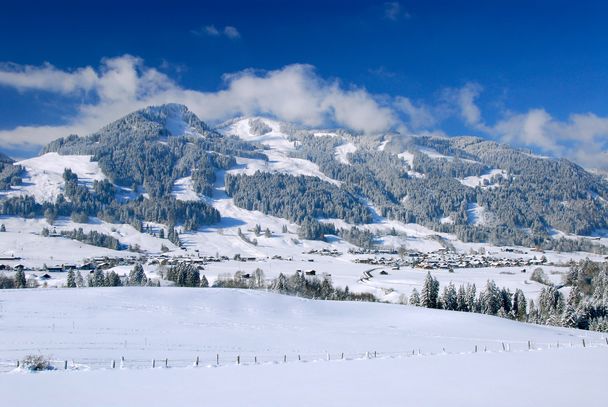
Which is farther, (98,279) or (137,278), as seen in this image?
(137,278)

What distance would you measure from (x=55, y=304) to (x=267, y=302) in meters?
26.0

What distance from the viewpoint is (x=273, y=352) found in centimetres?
3762

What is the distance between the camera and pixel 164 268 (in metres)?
121

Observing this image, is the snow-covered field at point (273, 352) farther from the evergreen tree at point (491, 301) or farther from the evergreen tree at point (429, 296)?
the evergreen tree at point (491, 301)

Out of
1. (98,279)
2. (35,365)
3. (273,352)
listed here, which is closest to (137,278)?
(98,279)

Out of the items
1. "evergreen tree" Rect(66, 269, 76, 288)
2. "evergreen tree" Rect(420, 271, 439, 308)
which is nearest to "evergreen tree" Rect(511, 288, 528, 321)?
"evergreen tree" Rect(420, 271, 439, 308)

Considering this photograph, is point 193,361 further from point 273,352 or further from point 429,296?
point 429,296

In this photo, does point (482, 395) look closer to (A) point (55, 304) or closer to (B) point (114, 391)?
(B) point (114, 391)

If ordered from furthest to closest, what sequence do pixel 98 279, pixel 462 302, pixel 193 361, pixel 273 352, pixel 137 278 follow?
pixel 137 278 < pixel 98 279 < pixel 462 302 < pixel 273 352 < pixel 193 361

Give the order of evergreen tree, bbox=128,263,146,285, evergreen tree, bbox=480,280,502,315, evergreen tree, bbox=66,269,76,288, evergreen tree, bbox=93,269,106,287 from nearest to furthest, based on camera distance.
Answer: evergreen tree, bbox=480,280,502,315, evergreen tree, bbox=93,269,106,287, evergreen tree, bbox=66,269,76,288, evergreen tree, bbox=128,263,146,285

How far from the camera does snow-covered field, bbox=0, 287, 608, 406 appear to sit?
730 inches

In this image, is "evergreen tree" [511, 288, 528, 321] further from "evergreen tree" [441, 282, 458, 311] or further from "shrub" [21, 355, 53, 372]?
"shrub" [21, 355, 53, 372]

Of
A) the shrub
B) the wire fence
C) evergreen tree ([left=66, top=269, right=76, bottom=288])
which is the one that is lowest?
the wire fence

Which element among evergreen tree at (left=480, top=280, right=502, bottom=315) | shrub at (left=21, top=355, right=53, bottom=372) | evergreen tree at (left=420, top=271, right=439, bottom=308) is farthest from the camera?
evergreen tree at (left=480, top=280, right=502, bottom=315)
